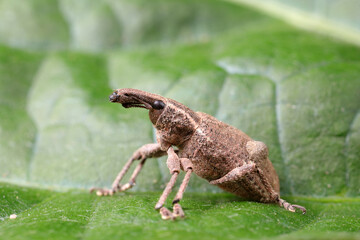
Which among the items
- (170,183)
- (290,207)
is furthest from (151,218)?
(290,207)

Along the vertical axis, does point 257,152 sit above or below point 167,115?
below

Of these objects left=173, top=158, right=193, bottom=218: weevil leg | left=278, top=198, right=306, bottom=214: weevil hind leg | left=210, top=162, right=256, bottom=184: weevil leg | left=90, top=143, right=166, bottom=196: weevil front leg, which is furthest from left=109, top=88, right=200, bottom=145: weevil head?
left=278, top=198, right=306, bottom=214: weevil hind leg

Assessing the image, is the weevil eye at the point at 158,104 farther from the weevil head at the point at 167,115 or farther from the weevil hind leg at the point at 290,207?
the weevil hind leg at the point at 290,207

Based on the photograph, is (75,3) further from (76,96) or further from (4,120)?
(4,120)

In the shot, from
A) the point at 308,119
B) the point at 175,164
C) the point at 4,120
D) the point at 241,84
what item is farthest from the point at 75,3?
the point at 308,119

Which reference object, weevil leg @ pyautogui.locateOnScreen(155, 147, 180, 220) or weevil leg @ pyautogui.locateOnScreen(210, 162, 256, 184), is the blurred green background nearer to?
weevil leg @ pyautogui.locateOnScreen(155, 147, 180, 220)

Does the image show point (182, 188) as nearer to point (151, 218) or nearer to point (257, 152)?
point (151, 218)

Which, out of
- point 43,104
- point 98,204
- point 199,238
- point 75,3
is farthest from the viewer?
point 75,3
